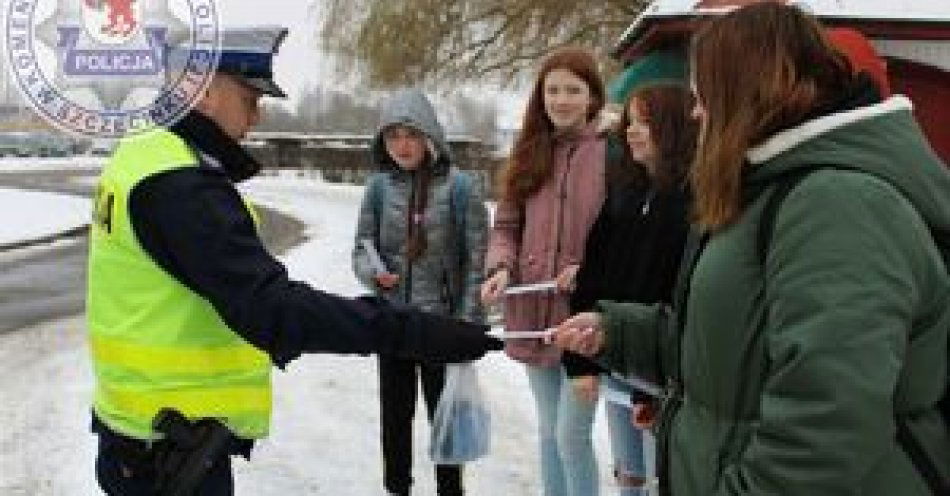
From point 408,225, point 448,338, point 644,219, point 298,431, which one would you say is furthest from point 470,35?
point 448,338

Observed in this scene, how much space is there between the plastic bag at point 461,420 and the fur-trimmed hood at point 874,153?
1853mm

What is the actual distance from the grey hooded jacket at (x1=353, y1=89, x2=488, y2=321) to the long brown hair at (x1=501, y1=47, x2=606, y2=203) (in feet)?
1.97

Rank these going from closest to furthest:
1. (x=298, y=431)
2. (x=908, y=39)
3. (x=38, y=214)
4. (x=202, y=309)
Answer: (x=202, y=309)
(x=298, y=431)
(x=908, y=39)
(x=38, y=214)

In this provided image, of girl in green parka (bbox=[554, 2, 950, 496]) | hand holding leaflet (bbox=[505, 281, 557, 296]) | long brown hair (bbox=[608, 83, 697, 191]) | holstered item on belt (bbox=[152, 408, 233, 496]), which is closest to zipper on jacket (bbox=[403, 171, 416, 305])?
hand holding leaflet (bbox=[505, 281, 557, 296])

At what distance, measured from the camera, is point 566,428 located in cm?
418

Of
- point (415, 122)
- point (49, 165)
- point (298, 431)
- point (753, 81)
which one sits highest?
point (753, 81)

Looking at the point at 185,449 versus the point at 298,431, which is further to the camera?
the point at 298,431

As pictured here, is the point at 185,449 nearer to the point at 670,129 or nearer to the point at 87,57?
the point at 670,129

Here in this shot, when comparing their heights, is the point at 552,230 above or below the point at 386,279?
above

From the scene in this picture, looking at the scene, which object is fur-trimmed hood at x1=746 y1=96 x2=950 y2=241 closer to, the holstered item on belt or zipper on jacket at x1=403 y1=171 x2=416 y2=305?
the holstered item on belt

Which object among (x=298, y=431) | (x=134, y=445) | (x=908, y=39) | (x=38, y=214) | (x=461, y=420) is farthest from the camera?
(x=38, y=214)

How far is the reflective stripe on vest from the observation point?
259cm

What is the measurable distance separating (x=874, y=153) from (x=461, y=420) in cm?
215

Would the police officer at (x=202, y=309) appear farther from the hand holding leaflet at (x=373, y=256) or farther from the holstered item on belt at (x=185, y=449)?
the hand holding leaflet at (x=373, y=256)
